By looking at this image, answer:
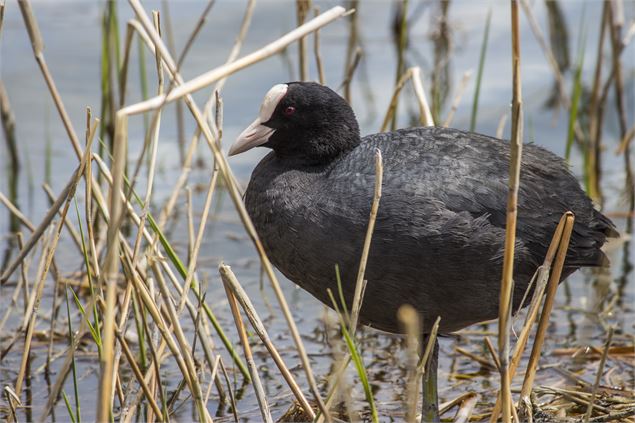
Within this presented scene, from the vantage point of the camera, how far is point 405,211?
10.2ft

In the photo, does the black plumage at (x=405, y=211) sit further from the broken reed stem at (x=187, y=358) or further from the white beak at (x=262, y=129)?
the broken reed stem at (x=187, y=358)

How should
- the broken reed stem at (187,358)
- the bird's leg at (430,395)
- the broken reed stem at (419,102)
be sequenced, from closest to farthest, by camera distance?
the broken reed stem at (187,358), the bird's leg at (430,395), the broken reed stem at (419,102)

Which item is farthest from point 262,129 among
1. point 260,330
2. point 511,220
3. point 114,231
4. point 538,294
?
point 114,231

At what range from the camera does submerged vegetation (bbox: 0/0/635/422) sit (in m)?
2.48

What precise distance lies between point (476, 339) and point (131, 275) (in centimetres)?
200

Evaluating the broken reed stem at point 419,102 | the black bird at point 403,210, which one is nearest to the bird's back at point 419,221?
the black bird at point 403,210

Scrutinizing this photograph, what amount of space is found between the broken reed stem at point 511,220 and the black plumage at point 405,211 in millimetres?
520

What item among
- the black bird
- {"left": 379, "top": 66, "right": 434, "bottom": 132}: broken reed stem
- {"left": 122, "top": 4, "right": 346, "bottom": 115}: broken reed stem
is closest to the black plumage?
the black bird

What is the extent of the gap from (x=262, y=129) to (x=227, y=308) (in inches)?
50.3

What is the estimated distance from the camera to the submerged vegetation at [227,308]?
2.48m

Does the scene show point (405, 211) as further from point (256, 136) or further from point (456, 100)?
point (456, 100)

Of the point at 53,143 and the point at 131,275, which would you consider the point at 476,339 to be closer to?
the point at 131,275

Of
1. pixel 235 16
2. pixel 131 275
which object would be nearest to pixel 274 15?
pixel 235 16

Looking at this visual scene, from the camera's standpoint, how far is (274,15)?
8.09m
